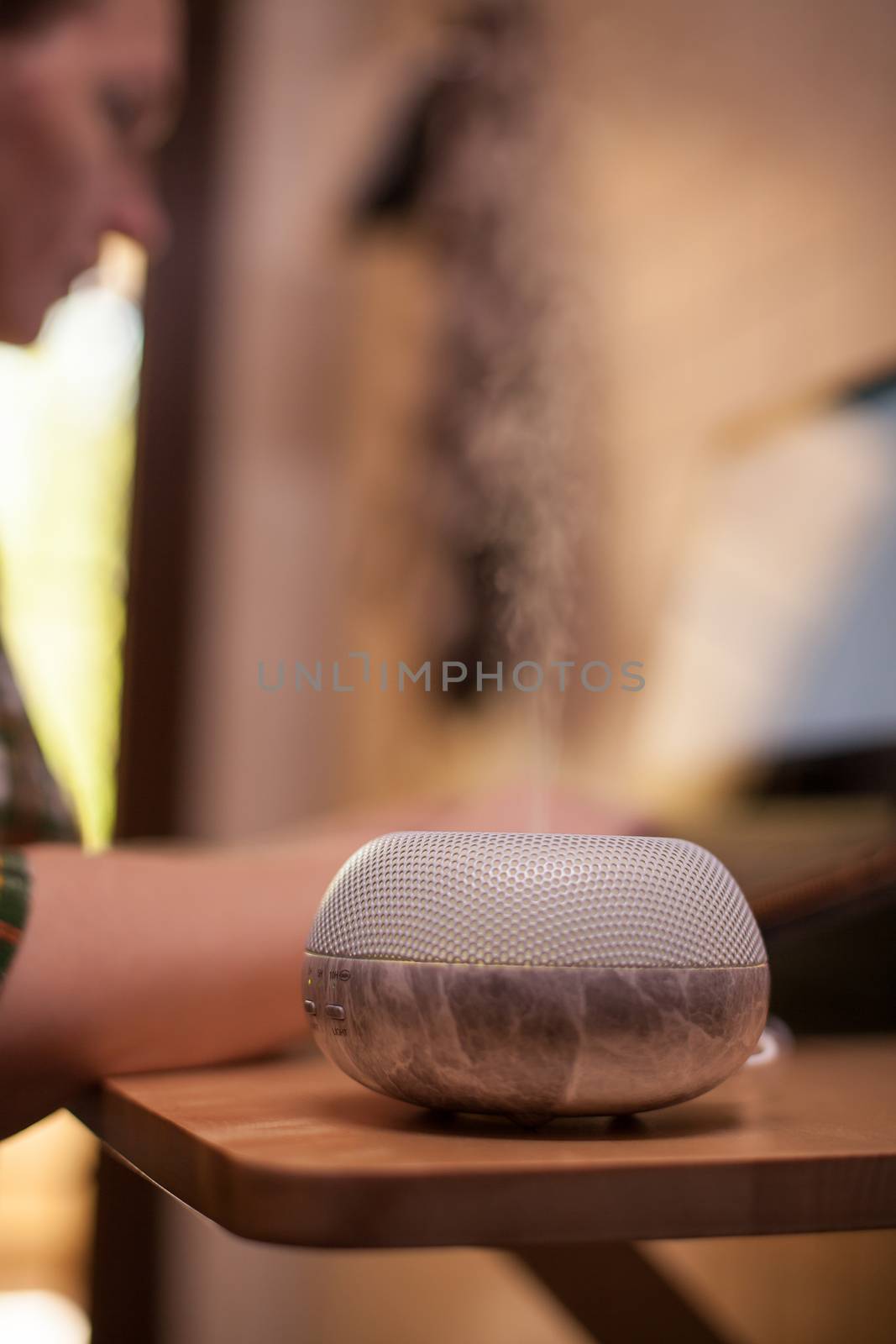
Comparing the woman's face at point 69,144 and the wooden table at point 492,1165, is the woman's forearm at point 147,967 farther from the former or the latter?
the woman's face at point 69,144

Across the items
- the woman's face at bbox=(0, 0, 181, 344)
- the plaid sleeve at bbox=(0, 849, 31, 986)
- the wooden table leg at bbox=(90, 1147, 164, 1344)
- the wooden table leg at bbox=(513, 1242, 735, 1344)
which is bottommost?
the wooden table leg at bbox=(90, 1147, 164, 1344)

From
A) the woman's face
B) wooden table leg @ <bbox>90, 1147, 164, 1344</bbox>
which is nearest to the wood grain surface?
the woman's face

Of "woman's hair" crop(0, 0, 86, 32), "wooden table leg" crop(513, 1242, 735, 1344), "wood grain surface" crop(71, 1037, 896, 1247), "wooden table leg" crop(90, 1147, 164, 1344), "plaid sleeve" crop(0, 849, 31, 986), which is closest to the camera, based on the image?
"wood grain surface" crop(71, 1037, 896, 1247)

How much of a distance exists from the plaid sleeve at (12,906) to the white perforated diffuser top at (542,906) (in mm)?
104

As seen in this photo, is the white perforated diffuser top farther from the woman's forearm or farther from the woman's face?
the woman's face

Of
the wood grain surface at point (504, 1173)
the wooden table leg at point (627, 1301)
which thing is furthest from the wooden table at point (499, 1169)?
the wooden table leg at point (627, 1301)

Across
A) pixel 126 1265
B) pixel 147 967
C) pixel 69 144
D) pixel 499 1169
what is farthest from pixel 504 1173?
pixel 126 1265

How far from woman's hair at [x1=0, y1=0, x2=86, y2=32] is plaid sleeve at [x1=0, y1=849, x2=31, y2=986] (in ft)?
2.10

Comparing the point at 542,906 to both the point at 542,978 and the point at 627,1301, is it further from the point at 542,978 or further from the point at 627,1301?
the point at 627,1301

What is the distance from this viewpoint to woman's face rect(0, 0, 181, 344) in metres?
0.79

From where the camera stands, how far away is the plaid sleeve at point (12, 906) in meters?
0.34

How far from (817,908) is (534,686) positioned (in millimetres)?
234

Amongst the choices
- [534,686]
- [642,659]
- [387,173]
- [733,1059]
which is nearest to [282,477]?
[387,173]

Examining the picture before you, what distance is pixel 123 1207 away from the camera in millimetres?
1207
